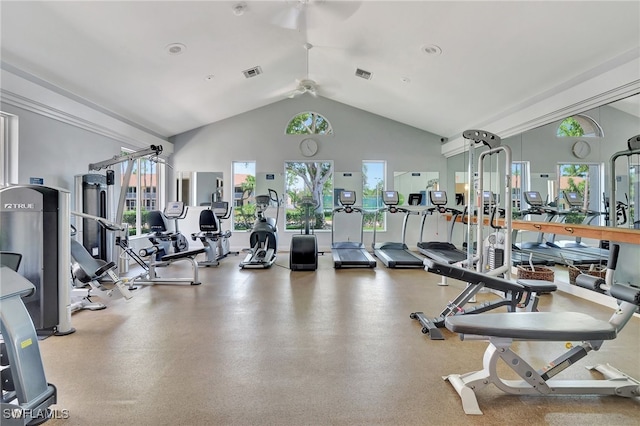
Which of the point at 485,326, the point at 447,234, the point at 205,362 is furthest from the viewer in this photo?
the point at 447,234

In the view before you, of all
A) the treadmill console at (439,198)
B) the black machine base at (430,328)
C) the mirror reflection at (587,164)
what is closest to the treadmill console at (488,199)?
the mirror reflection at (587,164)

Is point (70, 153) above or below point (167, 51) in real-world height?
below

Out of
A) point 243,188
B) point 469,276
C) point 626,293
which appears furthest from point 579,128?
point 243,188

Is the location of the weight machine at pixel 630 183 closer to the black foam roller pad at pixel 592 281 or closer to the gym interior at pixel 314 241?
the gym interior at pixel 314 241

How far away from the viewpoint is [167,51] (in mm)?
4504

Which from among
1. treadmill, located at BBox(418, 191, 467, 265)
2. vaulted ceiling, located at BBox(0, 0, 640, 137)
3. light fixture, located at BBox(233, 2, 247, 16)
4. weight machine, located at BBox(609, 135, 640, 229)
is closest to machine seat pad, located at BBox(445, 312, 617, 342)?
weight machine, located at BBox(609, 135, 640, 229)

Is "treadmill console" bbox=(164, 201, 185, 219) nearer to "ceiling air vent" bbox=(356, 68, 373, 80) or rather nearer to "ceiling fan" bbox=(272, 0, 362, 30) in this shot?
"ceiling fan" bbox=(272, 0, 362, 30)

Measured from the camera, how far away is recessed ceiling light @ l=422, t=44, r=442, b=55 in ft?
15.0

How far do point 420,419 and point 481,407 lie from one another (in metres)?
0.42

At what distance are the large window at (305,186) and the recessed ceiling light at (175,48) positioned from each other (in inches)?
165

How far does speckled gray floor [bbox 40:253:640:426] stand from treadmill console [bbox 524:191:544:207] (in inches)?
70.8

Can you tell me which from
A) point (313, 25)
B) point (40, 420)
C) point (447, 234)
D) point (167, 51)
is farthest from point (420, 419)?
point (447, 234)

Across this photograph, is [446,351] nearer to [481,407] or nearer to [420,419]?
[481,407]

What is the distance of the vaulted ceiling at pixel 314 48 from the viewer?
3.48 meters
